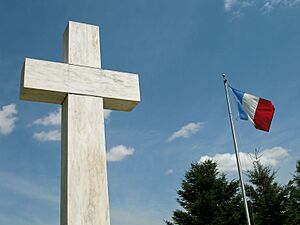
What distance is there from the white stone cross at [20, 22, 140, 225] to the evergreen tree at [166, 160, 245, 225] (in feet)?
73.5

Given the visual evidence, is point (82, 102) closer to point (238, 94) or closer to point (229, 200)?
point (238, 94)

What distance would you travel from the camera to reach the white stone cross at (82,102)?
324 centimetres

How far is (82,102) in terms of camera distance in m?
3.68

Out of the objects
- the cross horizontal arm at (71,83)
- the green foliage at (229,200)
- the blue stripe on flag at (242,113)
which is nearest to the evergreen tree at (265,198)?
the green foliage at (229,200)

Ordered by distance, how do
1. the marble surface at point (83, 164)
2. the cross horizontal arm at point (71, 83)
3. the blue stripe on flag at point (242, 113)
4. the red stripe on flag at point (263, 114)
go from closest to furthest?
1. the marble surface at point (83, 164)
2. the cross horizontal arm at point (71, 83)
3. the red stripe on flag at point (263, 114)
4. the blue stripe on flag at point (242, 113)

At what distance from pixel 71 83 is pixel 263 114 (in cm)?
699

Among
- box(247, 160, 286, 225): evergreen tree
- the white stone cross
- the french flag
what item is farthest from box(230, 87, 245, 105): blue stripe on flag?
box(247, 160, 286, 225): evergreen tree

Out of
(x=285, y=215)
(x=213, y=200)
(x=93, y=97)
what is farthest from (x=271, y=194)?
(x=93, y=97)

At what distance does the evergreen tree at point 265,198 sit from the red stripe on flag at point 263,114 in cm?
1620

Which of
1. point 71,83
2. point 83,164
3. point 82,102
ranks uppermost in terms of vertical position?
point 71,83

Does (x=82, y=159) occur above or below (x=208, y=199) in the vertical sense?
below

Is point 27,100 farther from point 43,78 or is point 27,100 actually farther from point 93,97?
point 93,97

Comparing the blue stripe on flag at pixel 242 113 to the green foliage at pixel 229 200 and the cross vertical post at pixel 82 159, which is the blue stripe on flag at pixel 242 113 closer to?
the cross vertical post at pixel 82 159

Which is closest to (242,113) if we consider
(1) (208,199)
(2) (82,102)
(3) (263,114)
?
(3) (263,114)
